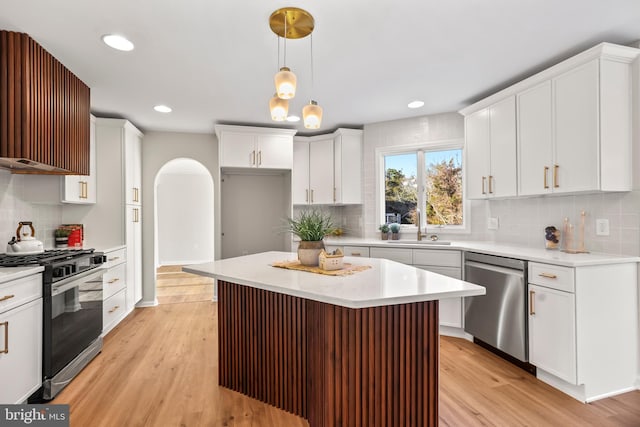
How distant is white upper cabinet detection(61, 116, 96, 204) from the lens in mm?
3146

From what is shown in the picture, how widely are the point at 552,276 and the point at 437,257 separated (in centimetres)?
109

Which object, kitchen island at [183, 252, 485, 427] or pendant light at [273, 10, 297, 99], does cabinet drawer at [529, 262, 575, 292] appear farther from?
pendant light at [273, 10, 297, 99]

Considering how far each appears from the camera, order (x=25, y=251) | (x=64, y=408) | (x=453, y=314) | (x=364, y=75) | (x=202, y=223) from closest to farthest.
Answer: (x=64, y=408)
(x=25, y=251)
(x=364, y=75)
(x=453, y=314)
(x=202, y=223)

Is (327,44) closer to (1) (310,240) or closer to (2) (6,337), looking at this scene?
(1) (310,240)

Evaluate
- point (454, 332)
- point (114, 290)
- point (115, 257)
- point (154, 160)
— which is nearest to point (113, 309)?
point (114, 290)

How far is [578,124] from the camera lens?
2.35 metres

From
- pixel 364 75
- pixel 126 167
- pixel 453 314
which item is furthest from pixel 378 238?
pixel 126 167

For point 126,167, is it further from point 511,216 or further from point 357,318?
point 511,216

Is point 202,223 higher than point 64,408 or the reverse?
higher

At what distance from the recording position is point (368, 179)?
433cm

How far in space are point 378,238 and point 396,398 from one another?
8.90ft

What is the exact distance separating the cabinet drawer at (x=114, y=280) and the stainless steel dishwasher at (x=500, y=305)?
3539 millimetres

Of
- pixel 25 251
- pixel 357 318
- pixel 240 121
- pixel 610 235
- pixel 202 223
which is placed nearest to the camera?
pixel 357 318

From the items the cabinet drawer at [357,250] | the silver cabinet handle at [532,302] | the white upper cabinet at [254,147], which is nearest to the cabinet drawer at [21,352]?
the white upper cabinet at [254,147]
